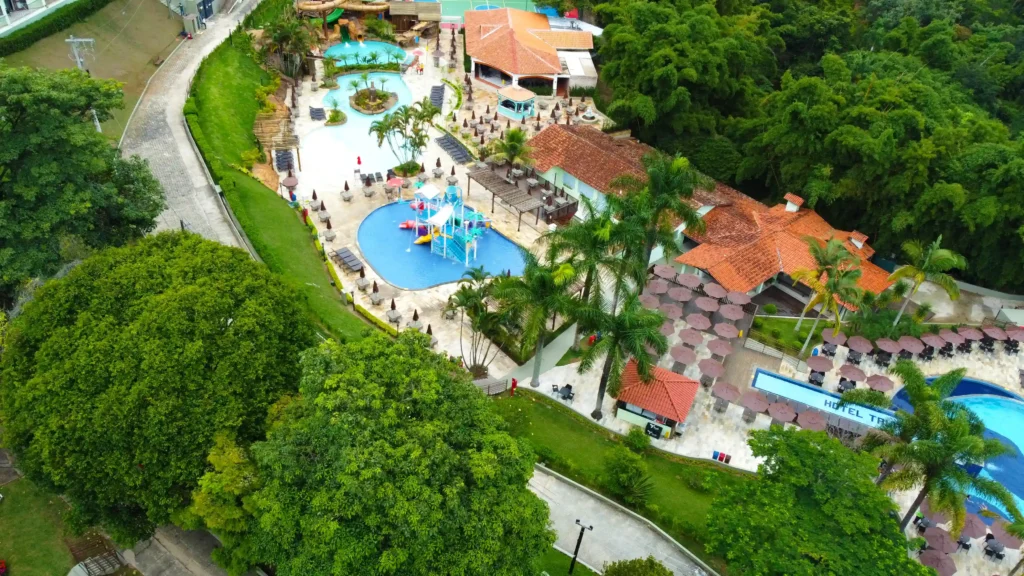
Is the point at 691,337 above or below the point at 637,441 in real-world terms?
above

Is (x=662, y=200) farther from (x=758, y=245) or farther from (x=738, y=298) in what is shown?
(x=758, y=245)

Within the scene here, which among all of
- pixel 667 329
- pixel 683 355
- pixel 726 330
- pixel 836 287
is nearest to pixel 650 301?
pixel 667 329

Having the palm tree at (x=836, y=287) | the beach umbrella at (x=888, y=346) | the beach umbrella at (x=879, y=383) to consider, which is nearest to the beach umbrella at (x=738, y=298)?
the palm tree at (x=836, y=287)

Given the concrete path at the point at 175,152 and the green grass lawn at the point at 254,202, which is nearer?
the green grass lawn at the point at 254,202

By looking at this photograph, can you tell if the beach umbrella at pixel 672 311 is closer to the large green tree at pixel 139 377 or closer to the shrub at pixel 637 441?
the shrub at pixel 637 441

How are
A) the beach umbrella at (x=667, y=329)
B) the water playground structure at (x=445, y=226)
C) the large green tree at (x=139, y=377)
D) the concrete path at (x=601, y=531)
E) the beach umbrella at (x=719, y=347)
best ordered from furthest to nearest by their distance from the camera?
the water playground structure at (x=445, y=226) → the beach umbrella at (x=667, y=329) → the beach umbrella at (x=719, y=347) → the concrete path at (x=601, y=531) → the large green tree at (x=139, y=377)

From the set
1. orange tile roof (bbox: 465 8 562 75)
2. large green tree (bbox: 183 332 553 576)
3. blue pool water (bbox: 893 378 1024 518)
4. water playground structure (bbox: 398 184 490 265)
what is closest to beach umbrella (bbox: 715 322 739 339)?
blue pool water (bbox: 893 378 1024 518)

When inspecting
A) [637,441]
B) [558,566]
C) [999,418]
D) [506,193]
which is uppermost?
[506,193]

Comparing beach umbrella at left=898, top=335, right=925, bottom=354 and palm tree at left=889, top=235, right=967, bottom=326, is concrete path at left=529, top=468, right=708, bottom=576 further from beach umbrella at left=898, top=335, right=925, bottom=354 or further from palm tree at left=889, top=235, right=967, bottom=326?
palm tree at left=889, top=235, right=967, bottom=326
